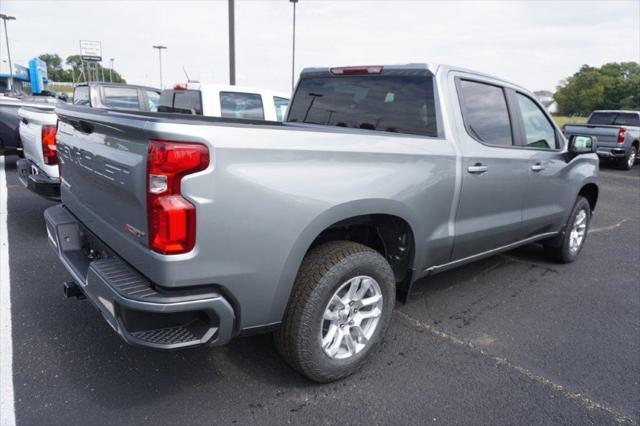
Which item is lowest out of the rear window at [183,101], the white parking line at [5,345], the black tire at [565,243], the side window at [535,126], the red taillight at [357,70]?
the white parking line at [5,345]

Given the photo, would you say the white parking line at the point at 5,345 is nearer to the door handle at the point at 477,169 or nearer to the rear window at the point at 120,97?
the door handle at the point at 477,169

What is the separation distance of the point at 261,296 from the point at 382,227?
3.68 ft

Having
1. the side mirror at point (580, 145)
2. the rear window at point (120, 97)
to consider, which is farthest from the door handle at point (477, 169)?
the rear window at point (120, 97)

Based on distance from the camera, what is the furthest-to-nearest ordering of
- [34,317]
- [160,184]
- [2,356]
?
[34,317]
[2,356]
[160,184]

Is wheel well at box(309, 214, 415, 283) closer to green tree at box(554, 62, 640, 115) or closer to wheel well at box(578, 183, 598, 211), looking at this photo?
wheel well at box(578, 183, 598, 211)

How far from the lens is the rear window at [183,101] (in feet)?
23.7

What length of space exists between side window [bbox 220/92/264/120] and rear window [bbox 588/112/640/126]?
13.2m

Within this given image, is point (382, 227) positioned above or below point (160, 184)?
below

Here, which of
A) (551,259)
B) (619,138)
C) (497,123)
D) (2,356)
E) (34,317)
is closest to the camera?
(2,356)

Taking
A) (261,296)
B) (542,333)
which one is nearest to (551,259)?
(542,333)

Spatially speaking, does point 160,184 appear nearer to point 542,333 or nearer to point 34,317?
point 34,317

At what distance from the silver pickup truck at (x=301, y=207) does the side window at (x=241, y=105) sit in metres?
3.75

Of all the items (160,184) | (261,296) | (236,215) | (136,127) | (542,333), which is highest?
(136,127)

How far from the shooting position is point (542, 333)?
3357mm
